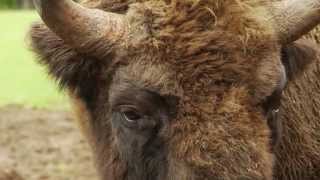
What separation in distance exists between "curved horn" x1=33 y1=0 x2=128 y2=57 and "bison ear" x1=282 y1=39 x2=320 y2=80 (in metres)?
1.32

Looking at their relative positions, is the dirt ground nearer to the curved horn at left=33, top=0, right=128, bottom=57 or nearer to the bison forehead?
the curved horn at left=33, top=0, right=128, bottom=57

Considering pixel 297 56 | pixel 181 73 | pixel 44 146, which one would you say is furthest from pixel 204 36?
pixel 44 146

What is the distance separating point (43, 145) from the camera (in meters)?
14.8

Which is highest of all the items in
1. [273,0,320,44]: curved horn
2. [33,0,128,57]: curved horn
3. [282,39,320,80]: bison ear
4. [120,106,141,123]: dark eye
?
[273,0,320,44]: curved horn

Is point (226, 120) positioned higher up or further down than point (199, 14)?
further down

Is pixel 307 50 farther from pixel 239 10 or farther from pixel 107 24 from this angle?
pixel 107 24

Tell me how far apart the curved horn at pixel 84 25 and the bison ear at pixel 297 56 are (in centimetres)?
132

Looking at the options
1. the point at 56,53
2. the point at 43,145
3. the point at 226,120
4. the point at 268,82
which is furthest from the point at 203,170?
the point at 43,145

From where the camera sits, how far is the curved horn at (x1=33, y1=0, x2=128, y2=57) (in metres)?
5.61

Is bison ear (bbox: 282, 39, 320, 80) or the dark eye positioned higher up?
bison ear (bbox: 282, 39, 320, 80)

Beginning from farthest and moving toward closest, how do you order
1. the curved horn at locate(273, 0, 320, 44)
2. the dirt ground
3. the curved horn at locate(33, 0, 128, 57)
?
the dirt ground → the curved horn at locate(273, 0, 320, 44) → the curved horn at locate(33, 0, 128, 57)

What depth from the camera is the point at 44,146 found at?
14.7m

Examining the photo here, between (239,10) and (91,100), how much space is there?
4.63 feet

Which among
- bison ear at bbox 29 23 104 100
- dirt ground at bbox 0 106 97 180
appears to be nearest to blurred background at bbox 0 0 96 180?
dirt ground at bbox 0 106 97 180
